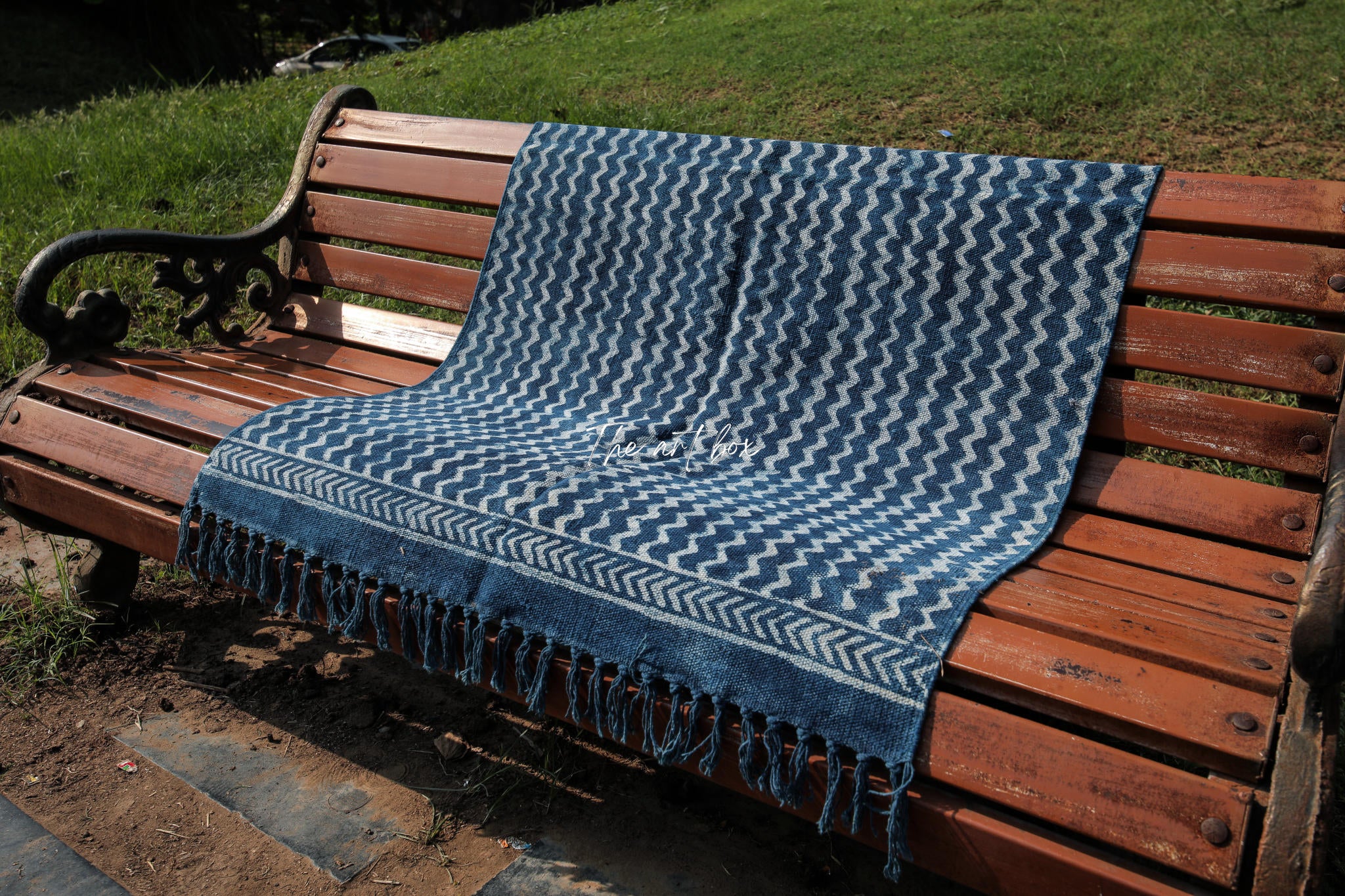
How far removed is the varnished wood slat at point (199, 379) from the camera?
2.72 metres

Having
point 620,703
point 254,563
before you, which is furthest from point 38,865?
point 620,703

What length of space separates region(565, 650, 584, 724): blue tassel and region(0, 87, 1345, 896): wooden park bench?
48mm

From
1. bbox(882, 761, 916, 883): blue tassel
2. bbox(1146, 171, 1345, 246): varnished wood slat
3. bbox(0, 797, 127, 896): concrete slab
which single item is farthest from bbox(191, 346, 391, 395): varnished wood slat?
bbox(1146, 171, 1345, 246): varnished wood slat

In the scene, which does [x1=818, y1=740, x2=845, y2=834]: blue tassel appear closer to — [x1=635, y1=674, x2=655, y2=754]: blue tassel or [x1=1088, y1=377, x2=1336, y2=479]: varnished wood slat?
[x1=635, y1=674, x2=655, y2=754]: blue tassel

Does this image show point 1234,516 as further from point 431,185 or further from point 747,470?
point 431,185

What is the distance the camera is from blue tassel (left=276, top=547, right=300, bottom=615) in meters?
2.23

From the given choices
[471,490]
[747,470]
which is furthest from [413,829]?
[747,470]

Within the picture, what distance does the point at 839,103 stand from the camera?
514 cm

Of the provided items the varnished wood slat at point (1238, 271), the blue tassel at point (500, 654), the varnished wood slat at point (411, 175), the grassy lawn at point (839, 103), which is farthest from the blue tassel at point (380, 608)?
the grassy lawn at point (839, 103)

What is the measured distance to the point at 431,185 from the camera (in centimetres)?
324

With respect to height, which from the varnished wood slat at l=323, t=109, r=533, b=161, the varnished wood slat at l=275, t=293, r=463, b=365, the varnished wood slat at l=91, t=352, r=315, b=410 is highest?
the varnished wood slat at l=323, t=109, r=533, b=161

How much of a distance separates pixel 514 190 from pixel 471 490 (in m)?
1.30

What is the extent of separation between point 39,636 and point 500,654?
65.9 inches

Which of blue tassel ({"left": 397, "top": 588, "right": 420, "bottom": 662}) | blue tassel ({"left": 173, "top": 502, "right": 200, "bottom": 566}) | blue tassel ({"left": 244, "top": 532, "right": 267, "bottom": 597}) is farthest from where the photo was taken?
blue tassel ({"left": 173, "top": 502, "right": 200, "bottom": 566})
